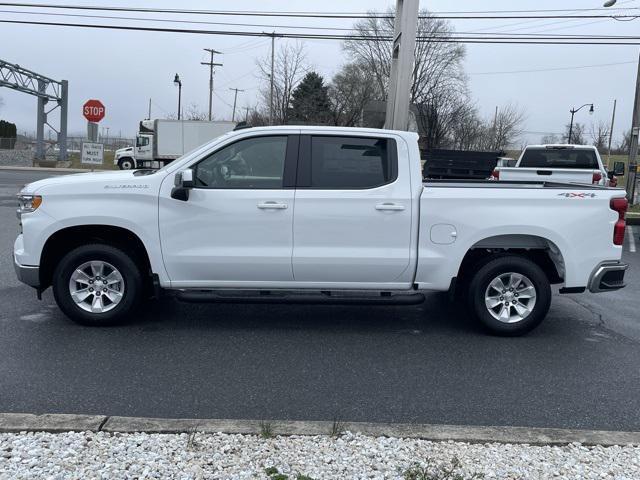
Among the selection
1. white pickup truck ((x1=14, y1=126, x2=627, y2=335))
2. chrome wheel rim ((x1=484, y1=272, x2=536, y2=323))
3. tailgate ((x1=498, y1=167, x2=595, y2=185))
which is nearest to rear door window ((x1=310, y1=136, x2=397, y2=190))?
white pickup truck ((x1=14, y1=126, x2=627, y2=335))

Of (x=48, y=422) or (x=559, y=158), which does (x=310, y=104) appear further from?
(x=48, y=422)

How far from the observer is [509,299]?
629 cm

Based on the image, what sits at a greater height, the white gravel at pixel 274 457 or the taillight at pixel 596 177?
the taillight at pixel 596 177

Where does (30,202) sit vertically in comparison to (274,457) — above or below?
above

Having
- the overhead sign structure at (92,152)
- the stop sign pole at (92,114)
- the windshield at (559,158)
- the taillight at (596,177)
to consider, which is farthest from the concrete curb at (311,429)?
the stop sign pole at (92,114)

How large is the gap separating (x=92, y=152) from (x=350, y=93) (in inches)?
1051

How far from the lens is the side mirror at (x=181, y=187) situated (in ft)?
19.2

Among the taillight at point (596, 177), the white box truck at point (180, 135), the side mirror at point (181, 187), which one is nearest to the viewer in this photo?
the side mirror at point (181, 187)

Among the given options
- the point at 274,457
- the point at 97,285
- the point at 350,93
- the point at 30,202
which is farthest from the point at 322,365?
the point at 350,93

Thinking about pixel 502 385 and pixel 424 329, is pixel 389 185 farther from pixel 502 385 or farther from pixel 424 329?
pixel 502 385

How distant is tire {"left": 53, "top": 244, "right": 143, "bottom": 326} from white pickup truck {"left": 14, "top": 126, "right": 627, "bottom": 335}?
13 mm

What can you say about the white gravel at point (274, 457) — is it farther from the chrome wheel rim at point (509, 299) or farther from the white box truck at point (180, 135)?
the white box truck at point (180, 135)

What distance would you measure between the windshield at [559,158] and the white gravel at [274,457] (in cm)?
1238

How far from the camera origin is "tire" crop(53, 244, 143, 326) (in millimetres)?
6062
